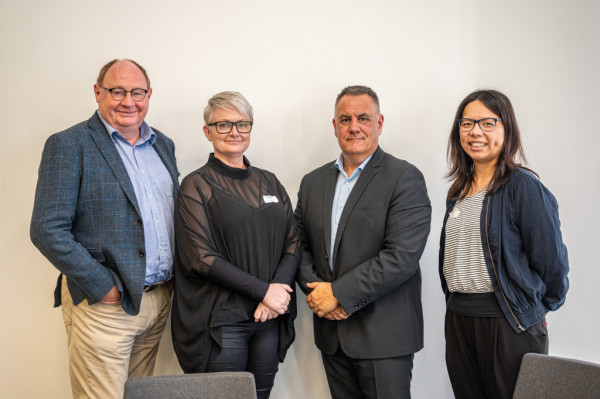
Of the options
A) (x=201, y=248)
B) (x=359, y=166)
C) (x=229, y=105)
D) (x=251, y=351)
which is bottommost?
(x=251, y=351)

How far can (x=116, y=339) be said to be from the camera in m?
2.16

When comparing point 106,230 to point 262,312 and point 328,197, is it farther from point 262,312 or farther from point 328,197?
point 328,197

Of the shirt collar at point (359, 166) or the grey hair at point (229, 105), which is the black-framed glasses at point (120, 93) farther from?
the shirt collar at point (359, 166)

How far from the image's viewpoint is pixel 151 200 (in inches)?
87.9

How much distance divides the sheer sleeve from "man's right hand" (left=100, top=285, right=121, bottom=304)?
305mm

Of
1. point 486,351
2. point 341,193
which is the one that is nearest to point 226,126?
point 341,193

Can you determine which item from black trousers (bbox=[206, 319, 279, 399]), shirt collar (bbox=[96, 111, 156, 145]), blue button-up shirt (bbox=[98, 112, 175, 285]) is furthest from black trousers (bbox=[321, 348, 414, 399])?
shirt collar (bbox=[96, 111, 156, 145])

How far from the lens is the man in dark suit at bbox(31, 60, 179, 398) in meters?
2.01

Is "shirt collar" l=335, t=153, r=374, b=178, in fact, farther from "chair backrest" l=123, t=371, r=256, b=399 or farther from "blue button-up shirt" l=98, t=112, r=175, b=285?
"chair backrest" l=123, t=371, r=256, b=399

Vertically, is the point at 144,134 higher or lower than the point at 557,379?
higher

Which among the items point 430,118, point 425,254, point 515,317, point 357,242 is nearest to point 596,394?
point 515,317

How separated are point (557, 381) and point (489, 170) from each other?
931 mm

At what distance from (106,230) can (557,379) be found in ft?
6.05

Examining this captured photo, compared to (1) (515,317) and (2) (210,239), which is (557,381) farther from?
(2) (210,239)
